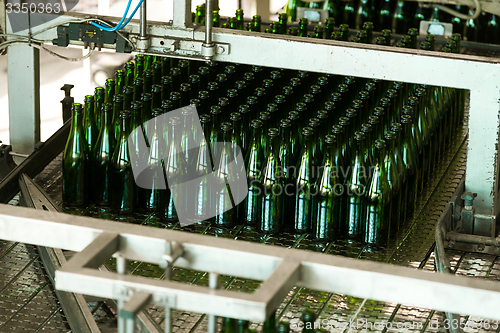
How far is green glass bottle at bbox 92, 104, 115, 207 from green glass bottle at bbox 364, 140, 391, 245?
743mm

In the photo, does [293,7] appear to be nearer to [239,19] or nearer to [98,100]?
[239,19]

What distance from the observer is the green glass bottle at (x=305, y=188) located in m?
2.06

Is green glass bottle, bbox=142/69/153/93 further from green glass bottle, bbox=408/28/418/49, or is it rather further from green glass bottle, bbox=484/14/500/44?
green glass bottle, bbox=484/14/500/44

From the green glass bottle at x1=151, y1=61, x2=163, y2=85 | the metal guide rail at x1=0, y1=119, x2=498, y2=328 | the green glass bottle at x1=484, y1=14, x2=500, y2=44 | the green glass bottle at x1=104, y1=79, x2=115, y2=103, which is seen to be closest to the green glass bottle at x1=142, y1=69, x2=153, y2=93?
the green glass bottle at x1=151, y1=61, x2=163, y2=85

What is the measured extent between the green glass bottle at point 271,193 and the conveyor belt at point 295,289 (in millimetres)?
37

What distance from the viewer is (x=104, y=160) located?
222cm

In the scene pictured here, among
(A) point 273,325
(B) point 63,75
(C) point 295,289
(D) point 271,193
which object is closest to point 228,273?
(A) point 273,325

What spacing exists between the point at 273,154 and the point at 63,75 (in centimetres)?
431

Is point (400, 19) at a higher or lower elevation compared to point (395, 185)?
higher

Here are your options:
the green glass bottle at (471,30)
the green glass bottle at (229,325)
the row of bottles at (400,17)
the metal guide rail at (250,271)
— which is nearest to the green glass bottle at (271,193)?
the green glass bottle at (229,325)

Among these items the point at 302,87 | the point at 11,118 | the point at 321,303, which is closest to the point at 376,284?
the point at 321,303

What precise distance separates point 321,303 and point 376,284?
831mm

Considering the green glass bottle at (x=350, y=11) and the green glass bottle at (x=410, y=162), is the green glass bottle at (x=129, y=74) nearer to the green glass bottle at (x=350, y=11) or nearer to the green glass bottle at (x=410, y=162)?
the green glass bottle at (x=410, y=162)

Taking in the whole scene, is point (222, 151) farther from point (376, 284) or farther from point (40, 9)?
point (376, 284)
